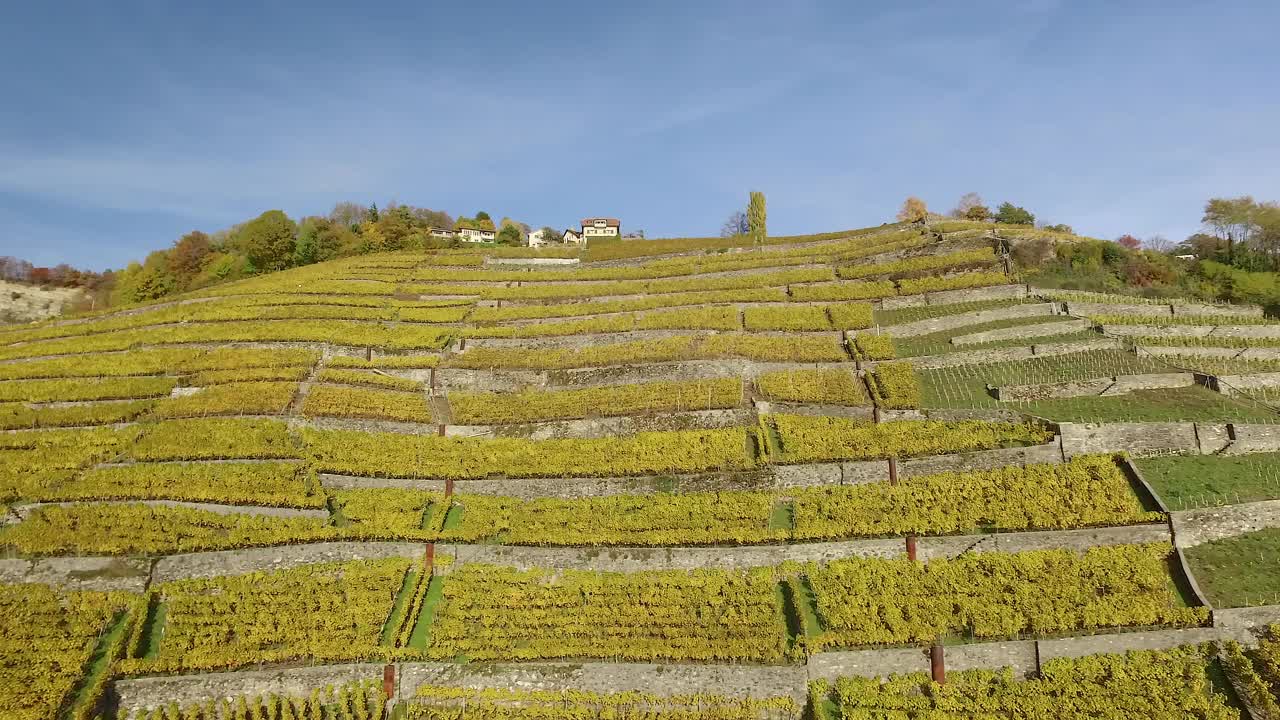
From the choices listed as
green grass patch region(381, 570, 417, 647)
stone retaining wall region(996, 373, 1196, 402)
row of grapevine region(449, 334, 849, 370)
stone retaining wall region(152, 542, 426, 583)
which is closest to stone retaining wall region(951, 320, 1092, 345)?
row of grapevine region(449, 334, 849, 370)

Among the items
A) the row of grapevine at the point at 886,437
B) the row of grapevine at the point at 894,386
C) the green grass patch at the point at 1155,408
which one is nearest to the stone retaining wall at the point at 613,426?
the row of grapevine at the point at 886,437

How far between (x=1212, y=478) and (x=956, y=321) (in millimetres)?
18619

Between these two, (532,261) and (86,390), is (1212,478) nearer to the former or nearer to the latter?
(86,390)

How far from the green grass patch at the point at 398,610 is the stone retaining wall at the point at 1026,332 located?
30940mm

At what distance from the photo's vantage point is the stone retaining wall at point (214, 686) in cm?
2145

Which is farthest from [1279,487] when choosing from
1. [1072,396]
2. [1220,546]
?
[1072,396]

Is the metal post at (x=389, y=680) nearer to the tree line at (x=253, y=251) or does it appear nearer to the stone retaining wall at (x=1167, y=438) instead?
the stone retaining wall at (x=1167, y=438)

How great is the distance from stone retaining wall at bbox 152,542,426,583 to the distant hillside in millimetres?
79554

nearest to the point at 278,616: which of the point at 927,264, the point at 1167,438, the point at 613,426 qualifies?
the point at 613,426

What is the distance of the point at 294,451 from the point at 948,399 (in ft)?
100

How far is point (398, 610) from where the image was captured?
78.2 ft

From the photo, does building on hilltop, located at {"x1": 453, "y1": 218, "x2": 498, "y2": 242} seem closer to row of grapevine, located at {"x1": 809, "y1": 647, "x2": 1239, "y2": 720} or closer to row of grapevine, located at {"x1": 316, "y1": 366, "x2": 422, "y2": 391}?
row of grapevine, located at {"x1": 316, "y1": 366, "x2": 422, "y2": 391}

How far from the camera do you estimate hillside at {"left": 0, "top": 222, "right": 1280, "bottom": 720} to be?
20.5 metres

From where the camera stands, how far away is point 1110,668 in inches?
757
